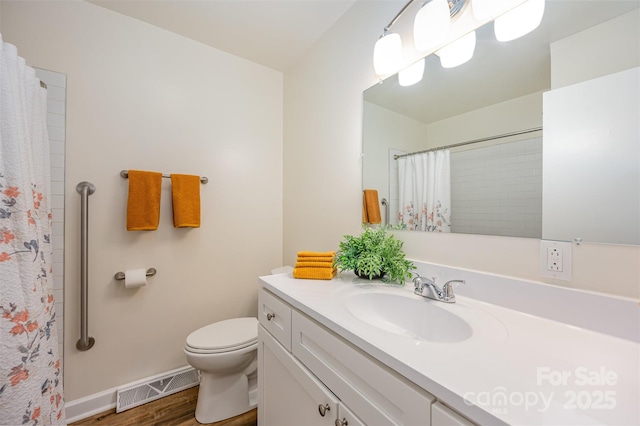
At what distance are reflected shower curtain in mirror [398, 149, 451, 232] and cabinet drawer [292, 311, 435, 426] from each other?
660mm

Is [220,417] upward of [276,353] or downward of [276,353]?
downward

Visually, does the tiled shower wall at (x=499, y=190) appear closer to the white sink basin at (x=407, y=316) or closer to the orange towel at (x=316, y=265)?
the white sink basin at (x=407, y=316)

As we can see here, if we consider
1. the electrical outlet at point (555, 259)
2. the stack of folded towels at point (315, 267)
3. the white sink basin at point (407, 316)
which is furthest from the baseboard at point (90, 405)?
the electrical outlet at point (555, 259)

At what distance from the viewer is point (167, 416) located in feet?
4.54

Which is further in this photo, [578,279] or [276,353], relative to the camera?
[276,353]

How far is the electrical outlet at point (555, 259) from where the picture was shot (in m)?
0.73

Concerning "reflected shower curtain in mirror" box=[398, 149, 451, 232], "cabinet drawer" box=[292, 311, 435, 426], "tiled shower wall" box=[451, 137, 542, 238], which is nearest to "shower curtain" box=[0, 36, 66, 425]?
"cabinet drawer" box=[292, 311, 435, 426]

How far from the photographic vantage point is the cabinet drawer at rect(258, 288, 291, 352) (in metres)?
0.93

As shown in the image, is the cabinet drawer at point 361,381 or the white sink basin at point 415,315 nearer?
the cabinet drawer at point 361,381

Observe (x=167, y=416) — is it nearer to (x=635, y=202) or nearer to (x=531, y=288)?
(x=531, y=288)

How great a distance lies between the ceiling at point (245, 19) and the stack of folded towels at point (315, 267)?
1.42 m

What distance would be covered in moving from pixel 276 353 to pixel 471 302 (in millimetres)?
749

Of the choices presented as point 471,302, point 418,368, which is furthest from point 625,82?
point 418,368

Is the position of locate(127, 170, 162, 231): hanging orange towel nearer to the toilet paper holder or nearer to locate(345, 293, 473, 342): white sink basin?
the toilet paper holder
